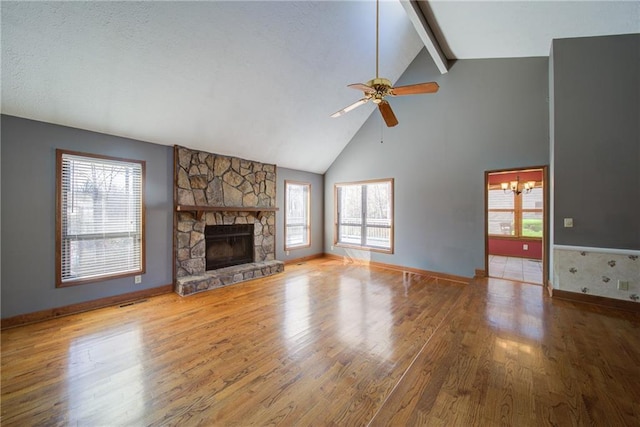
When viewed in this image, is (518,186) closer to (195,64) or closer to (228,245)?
(228,245)

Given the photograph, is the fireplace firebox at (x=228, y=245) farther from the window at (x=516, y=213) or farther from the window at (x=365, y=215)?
the window at (x=516, y=213)

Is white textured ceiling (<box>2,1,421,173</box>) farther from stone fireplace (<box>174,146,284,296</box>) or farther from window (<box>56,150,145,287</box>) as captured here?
window (<box>56,150,145,287</box>)

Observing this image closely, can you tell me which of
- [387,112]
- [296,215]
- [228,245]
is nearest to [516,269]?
[387,112]

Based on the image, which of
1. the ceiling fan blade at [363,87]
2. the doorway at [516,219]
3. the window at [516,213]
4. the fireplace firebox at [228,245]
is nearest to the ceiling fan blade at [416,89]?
the ceiling fan blade at [363,87]

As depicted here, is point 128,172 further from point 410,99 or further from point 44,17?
point 410,99

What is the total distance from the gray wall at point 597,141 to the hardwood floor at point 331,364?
1.10m

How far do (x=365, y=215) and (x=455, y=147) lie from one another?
2.58m

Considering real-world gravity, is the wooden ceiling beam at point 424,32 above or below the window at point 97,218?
above

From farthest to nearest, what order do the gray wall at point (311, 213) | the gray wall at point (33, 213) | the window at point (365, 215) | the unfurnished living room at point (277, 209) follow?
1. the gray wall at point (311, 213)
2. the window at point (365, 215)
3. the gray wall at point (33, 213)
4. the unfurnished living room at point (277, 209)

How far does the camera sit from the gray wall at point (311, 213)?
6207mm

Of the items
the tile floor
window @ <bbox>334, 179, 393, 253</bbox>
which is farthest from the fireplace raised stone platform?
the tile floor

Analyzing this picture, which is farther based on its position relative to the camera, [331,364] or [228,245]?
[228,245]

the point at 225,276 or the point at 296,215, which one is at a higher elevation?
the point at 296,215

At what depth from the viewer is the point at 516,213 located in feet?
22.6
